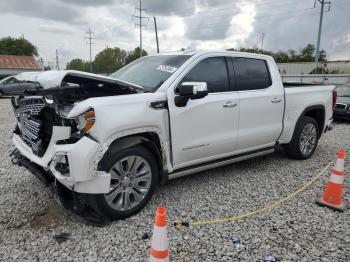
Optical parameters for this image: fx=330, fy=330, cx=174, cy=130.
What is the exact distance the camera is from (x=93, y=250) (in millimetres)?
3133

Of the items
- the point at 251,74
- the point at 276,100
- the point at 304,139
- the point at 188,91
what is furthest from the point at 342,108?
the point at 188,91

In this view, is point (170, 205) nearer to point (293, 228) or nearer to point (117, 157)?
point (117, 157)

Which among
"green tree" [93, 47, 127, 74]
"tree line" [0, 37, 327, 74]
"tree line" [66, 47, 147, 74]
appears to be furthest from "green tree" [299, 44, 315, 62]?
"green tree" [93, 47, 127, 74]

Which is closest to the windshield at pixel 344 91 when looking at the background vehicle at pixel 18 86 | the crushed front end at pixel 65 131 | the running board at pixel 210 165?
the running board at pixel 210 165

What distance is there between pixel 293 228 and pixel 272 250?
0.55 metres

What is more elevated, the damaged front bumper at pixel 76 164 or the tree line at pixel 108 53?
the tree line at pixel 108 53

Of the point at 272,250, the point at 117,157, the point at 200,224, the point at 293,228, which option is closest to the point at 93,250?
the point at 117,157

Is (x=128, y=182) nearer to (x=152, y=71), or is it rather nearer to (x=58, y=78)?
(x=58, y=78)

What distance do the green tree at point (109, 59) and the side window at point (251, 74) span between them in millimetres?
79726

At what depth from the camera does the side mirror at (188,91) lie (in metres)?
3.67

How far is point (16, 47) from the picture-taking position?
73000 mm

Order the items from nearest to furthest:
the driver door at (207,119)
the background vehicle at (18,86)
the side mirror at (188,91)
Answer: the background vehicle at (18,86), the side mirror at (188,91), the driver door at (207,119)

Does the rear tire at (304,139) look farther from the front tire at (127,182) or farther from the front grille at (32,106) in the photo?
the front grille at (32,106)

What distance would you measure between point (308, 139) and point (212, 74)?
2838 millimetres
